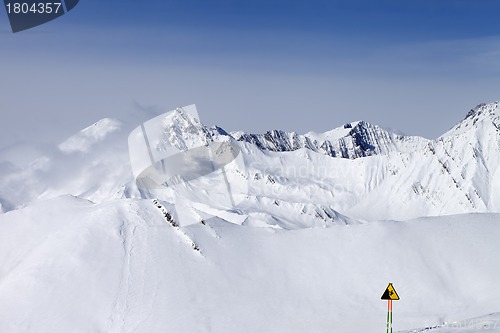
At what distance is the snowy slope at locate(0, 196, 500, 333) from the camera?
58.9 meters

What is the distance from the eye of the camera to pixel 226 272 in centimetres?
6575

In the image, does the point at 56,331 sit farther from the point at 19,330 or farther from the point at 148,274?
the point at 148,274

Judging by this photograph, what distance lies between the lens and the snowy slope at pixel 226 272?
58875 millimetres

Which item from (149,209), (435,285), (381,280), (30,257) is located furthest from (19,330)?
(435,285)

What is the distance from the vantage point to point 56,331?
56.2 m

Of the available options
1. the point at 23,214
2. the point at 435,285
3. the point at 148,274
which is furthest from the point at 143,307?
the point at 435,285

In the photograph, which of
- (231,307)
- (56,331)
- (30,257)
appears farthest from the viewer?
(30,257)

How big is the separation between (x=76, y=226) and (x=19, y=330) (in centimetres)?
1499

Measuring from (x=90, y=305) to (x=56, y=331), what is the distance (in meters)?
4.06

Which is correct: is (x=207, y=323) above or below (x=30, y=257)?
below

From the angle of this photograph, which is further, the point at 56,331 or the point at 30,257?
the point at 30,257

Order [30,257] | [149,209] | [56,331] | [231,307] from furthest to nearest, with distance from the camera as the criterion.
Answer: [149,209] → [30,257] → [231,307] → [56,331]

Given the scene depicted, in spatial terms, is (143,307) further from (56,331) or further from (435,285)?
(435,285)

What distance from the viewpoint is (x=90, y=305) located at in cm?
5922
